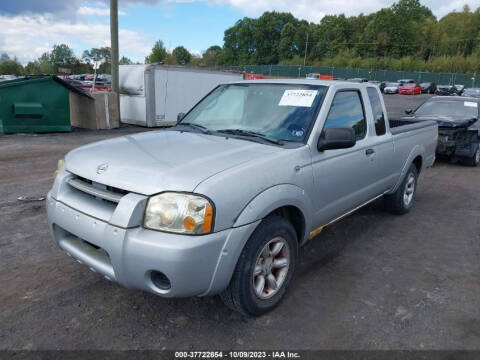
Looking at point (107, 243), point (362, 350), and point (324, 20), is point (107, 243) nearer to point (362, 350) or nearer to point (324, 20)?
point (362, 350)

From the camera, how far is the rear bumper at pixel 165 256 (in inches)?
91.0

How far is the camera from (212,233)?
239cm

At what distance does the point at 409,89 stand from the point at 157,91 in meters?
37.4

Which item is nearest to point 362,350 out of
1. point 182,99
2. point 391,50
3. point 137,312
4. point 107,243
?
point 137,312

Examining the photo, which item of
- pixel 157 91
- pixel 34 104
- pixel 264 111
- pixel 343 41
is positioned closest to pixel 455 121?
pixel 264 111

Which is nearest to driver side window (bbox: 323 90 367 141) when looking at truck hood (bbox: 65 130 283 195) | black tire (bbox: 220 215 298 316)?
truck hood (bbox: 65 130 283 195)

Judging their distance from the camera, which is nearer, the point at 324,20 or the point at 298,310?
the point at 298,310

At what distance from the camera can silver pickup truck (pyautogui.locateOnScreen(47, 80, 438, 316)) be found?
2.38 m

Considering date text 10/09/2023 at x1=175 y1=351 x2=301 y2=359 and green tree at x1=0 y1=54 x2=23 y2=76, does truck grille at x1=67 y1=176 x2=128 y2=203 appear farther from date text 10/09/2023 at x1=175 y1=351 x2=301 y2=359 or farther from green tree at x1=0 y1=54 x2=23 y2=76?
green tree at x1=0 y1=54 x2=23 y2=76

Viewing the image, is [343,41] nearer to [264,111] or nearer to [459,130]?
[459,130]

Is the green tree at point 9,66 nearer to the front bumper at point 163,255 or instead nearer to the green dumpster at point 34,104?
the green dumpster at point 34,104

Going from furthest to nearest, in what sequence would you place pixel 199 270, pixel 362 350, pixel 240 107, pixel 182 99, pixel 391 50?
pixel 391 50, pixel 182 99, pixel 240 107, pixel 362 350, pixel 199 270

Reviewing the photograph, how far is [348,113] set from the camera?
388cm

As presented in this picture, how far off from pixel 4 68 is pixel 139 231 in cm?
7585
